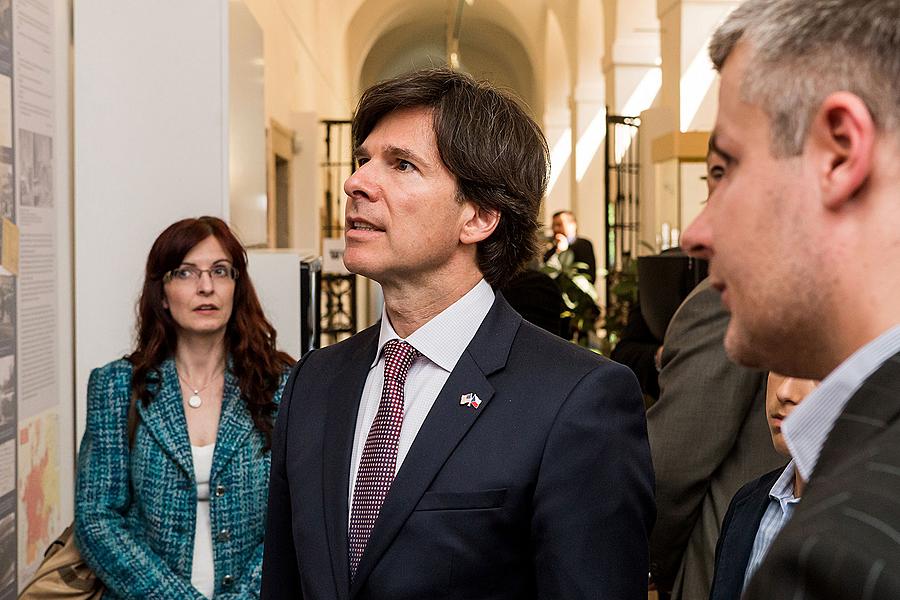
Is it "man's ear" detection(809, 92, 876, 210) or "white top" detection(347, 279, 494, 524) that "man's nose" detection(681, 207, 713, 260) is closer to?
"man's ear" detection(809, 92, 876, 210)

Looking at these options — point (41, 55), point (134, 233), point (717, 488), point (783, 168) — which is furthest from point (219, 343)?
point (783, 168)

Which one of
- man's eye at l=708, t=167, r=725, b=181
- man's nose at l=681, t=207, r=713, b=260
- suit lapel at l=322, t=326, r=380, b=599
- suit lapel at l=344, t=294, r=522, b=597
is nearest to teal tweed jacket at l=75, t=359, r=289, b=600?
suit lapel at l=322, t=326, r=380, b=599

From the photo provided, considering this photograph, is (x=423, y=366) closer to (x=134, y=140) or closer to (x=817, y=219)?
(x=817, y=219)

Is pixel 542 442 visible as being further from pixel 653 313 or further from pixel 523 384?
pixel 653 313

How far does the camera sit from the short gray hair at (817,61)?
2.98ft

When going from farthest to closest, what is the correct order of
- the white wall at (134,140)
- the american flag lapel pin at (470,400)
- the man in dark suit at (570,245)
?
the man in dark suit at (570,245), the white wall at (134,140), the american flag lapel pin at (470,400)

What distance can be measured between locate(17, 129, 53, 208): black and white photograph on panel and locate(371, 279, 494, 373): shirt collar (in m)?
2.27

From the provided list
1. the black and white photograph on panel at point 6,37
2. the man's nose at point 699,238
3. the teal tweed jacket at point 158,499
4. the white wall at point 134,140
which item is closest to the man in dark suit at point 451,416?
the man's nose at point 699,238

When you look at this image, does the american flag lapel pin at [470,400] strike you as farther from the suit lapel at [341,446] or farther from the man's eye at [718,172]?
the man's eye at [718,172]

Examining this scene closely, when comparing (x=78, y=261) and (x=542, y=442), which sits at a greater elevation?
(x=78, y=261)

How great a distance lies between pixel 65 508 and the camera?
14.8 ft

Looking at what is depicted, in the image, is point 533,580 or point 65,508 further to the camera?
point 65,508

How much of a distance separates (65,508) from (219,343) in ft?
4.60

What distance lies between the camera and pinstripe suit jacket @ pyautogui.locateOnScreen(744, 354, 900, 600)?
2.23 feet
